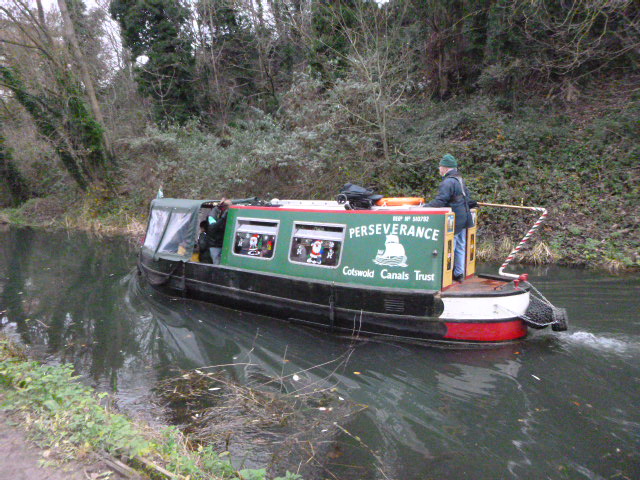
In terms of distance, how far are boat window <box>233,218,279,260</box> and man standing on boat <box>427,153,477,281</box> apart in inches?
101

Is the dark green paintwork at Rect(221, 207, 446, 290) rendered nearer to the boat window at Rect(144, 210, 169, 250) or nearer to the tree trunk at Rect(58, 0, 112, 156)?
the boat window at Rect(144, 210, 169, 250)

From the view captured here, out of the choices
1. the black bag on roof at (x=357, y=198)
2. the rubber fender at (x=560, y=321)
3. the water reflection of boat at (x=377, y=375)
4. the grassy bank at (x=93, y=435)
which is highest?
the black bag on roof at (x=357, y=198)

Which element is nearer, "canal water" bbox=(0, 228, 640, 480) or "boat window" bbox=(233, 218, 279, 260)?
"canal water" bbox=(0, 228, 640, 480)

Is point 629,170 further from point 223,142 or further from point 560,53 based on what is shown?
point 223,142

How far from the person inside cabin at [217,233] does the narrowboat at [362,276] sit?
0.86 ft

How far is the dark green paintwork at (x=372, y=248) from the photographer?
5.83 metres

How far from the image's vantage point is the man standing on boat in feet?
20.2

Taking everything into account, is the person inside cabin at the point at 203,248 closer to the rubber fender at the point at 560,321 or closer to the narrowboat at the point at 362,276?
the narrowboat at the point at 362,276

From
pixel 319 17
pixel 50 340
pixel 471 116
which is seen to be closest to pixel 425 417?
pixel 50 340

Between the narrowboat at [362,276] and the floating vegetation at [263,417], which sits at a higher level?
the narrowboat at [362,276]

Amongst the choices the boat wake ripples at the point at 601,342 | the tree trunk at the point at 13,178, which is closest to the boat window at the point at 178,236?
the boat wake ripples at the point at 601,342

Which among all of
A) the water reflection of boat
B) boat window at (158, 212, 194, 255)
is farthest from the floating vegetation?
boat window at (158, 212, 194, 255)

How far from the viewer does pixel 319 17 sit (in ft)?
52.2

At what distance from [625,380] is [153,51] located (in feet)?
71.0
